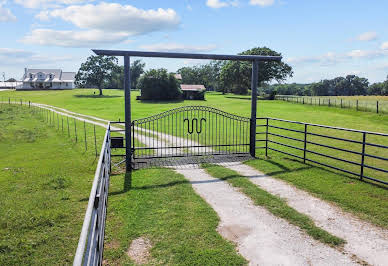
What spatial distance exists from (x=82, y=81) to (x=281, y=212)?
262 feet

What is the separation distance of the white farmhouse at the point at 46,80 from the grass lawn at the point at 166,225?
336 feet

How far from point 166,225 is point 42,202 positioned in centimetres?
361

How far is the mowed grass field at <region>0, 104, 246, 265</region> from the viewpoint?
4.95 meters

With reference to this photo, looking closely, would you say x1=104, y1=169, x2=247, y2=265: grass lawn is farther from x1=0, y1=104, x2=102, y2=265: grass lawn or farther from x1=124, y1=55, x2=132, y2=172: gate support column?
x1=124, y1=55, x2=132, y2=172: gate support column

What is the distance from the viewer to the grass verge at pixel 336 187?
656cm

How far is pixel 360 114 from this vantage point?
1185 inches

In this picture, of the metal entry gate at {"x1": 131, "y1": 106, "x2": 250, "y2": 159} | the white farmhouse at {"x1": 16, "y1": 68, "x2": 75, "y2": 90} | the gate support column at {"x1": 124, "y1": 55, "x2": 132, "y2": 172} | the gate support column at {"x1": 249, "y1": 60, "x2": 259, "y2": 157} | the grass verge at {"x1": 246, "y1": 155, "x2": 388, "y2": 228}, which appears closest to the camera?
the grass verge at {"x1": 246, "y1": 155, "x2": 388, "y2": 228}

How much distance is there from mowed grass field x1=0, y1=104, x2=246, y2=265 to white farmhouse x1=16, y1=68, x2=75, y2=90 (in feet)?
321

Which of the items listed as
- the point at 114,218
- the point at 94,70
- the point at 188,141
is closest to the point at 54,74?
the point at 94,70

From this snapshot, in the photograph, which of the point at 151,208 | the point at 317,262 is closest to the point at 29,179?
the point at 151,208

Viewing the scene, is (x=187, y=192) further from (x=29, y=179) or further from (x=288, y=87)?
(x=288, y=87)

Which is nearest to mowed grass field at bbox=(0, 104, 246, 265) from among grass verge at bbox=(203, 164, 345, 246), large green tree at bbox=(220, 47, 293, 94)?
grass verge at bbox=(203, 164, 345, 246)

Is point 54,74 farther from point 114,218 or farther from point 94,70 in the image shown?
point 114,218

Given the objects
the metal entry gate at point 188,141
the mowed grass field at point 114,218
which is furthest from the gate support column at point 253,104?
the mowed grass field at point 114,218
